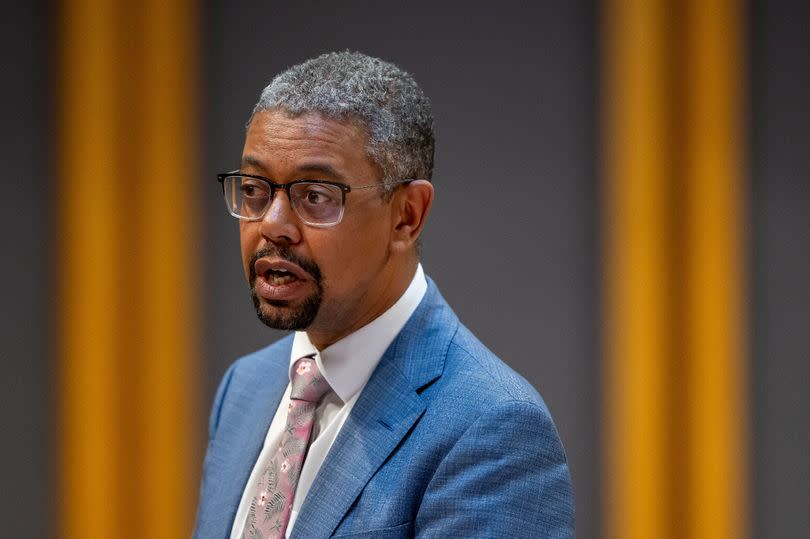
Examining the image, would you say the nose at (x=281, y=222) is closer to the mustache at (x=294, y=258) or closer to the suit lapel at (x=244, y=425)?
the mustache at (x=294, y=258)

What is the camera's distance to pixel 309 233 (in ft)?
3.46

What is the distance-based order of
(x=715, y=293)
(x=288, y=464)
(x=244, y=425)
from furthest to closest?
(x=715, y=293) → (x=244, y=425) → (x=288, y=464)

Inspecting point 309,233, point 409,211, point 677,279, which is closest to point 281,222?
point 309,233

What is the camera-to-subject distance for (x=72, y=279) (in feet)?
8.24

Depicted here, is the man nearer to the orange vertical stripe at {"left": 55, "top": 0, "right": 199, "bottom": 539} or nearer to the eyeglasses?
the eyeglasses

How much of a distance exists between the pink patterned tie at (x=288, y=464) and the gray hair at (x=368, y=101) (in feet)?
0.79

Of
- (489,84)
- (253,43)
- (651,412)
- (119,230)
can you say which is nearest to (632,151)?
(489,84)

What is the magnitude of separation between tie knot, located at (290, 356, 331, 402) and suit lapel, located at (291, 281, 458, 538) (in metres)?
0.06

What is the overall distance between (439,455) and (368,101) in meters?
0.38

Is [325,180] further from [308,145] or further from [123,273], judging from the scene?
[123,273]

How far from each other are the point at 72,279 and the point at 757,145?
1745mm

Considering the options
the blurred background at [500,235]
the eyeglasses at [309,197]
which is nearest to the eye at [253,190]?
the eyeglasses at [309,197]

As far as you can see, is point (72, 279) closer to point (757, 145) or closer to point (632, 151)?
point (632, 151)

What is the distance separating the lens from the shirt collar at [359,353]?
111 centimetres
